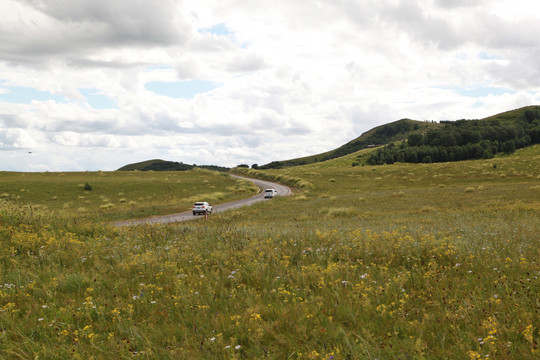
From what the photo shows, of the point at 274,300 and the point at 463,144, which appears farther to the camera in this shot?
the point at 463,144

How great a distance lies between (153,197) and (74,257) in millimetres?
54123

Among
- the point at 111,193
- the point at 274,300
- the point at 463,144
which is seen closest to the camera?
the point at 274,300

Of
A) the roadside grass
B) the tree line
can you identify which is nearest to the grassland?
the roadside grass

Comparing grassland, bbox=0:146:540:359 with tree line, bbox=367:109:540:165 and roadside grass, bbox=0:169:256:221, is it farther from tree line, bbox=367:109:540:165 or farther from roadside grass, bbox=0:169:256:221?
tree line, bbox=367:109:540:165

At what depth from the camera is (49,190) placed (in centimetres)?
5931

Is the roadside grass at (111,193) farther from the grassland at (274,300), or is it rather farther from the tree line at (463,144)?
the tree line at (463,144)

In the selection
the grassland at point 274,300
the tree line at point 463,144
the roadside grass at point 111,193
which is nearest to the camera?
the grassland at point 274,300

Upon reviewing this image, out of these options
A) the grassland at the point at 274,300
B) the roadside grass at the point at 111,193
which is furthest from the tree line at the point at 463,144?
the grassland at the point at 274,300

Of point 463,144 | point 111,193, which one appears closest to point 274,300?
point 111,193

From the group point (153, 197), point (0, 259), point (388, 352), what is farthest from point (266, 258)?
point (153, 197)

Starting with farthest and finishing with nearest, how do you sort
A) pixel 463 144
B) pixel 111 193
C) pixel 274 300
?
pixel 463 144 → pixel 111 193 → pixel 274 300

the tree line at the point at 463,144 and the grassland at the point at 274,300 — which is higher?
the tree line at the point at 463,144

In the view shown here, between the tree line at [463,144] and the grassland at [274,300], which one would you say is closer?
the grassland at [274,300]

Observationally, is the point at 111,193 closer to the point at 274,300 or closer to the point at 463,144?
the point at 274,300
